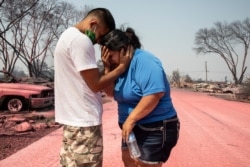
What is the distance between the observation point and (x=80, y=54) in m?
2.82

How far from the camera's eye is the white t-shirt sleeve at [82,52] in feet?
9.26

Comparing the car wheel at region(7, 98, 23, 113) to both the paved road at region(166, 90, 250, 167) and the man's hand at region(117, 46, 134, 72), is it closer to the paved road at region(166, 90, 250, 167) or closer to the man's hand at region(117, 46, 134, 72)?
the paved road at region(166, 90, 250, 167)

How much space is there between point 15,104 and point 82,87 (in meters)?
11.9

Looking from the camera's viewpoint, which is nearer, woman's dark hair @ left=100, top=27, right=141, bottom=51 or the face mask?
the face mask

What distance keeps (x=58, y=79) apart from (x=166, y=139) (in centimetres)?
94

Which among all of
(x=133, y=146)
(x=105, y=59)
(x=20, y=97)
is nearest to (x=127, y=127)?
(x=133, y=146)

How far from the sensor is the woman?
2904mm

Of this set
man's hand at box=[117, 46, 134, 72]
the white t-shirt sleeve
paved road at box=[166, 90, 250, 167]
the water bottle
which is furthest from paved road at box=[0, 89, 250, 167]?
the white t-shirt sleeve

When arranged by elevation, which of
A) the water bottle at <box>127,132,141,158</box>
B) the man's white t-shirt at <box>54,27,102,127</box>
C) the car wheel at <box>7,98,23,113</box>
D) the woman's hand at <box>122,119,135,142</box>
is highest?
the man's white t-shirt at <box>54,27,102,127</box>

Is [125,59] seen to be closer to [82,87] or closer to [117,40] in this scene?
[117,40]

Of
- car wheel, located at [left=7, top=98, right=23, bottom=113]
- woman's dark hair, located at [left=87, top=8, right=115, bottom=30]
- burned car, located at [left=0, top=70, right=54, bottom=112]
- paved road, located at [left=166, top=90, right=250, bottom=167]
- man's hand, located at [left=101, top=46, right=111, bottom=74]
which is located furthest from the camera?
car wheel, located at [left=7, top=98, right=23, bottom=113]

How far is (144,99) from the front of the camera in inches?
114

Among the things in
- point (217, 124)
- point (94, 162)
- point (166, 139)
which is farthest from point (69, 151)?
point (217, 124)

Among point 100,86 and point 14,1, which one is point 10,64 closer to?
point 14,1
